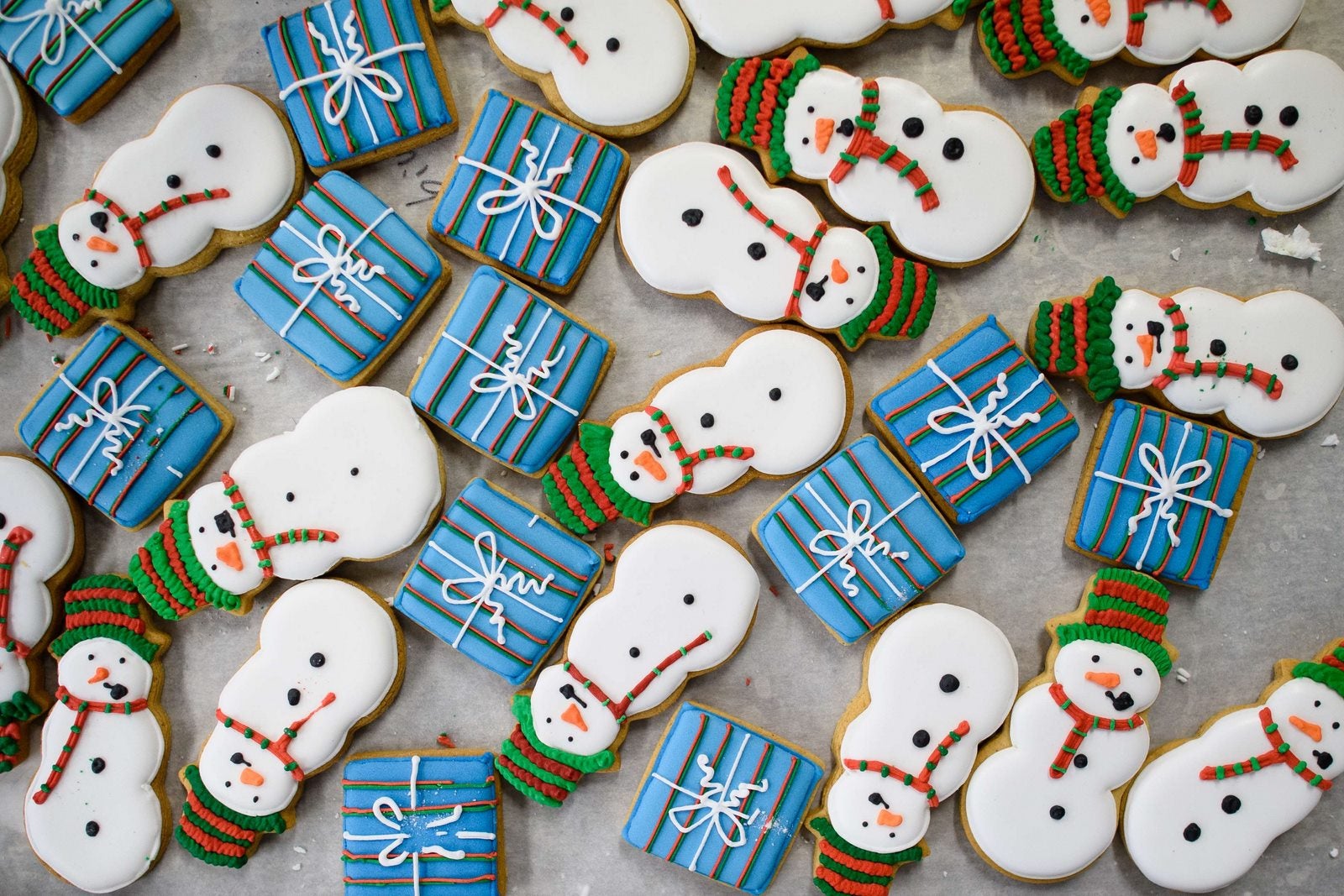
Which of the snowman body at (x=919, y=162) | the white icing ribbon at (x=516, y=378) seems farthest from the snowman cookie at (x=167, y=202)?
the snowman body at (x=919, y=162)

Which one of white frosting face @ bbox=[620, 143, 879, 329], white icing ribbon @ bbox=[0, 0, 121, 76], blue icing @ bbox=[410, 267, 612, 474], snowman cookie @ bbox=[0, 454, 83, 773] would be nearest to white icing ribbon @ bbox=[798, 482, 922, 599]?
white frosting face @ bbox=[620, 143, 879, 329]

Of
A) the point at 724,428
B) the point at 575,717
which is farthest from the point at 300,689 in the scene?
the point at 724,428

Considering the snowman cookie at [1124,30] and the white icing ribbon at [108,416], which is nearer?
the snowman cookie at [1124,30]

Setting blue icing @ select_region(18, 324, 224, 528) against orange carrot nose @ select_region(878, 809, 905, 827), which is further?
blue icing @ select_region(18, 324, 224, 528)

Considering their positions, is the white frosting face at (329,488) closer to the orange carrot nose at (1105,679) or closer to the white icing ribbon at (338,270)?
the white icing ribbon at (338,270)

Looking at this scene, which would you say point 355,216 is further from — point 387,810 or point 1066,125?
point 1066,125

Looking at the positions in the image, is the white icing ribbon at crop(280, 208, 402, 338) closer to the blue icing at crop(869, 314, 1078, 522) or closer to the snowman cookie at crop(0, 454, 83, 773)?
the snowman cookie at crop(0, 454, 83, 773)
